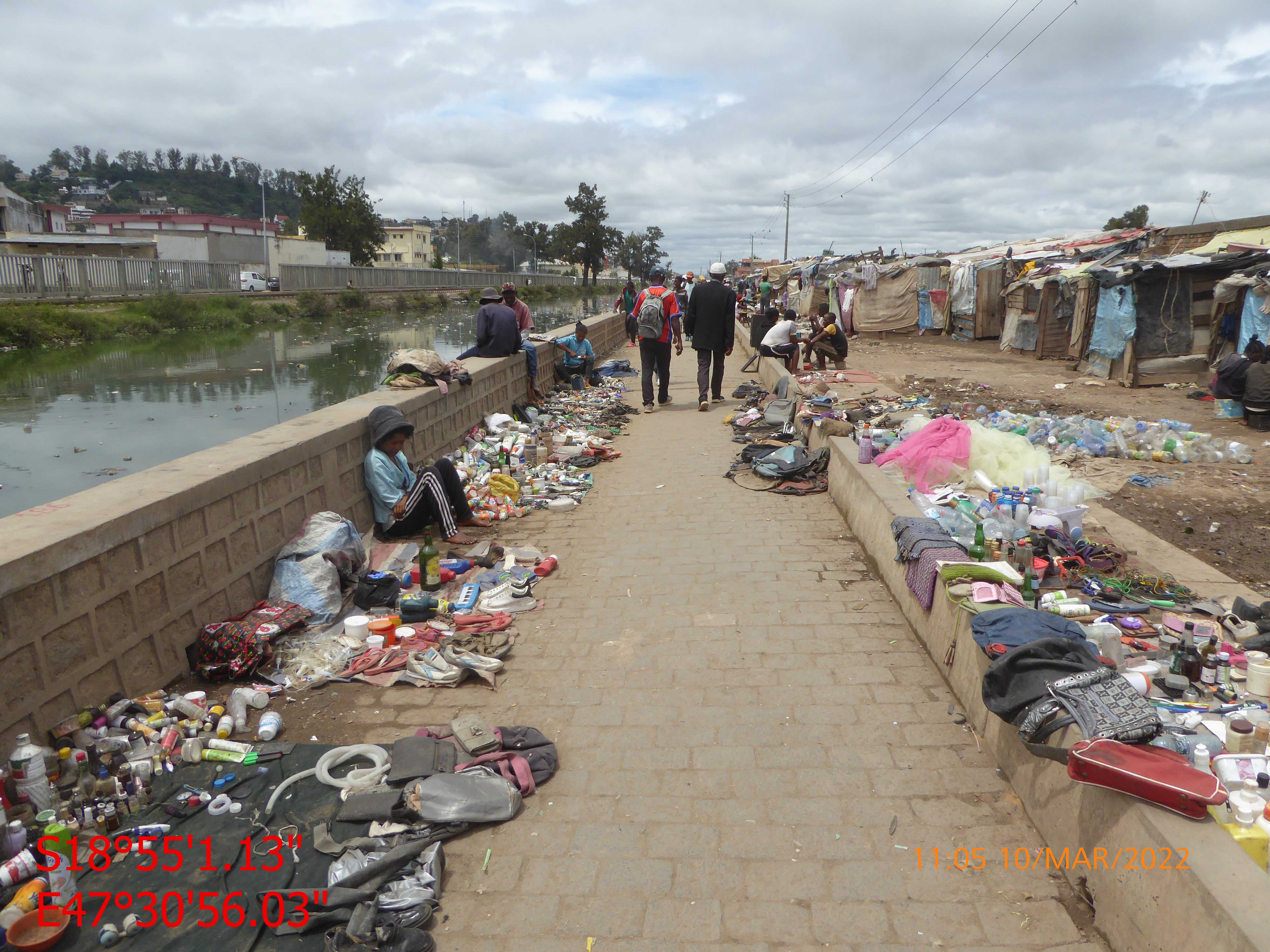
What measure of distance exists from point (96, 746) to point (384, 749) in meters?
1.12

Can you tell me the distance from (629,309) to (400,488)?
19747mm

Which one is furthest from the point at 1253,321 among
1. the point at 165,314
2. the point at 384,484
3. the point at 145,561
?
the point at 165,314

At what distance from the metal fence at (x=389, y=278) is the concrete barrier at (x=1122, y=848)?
136 ft

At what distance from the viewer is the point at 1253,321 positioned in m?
11.6

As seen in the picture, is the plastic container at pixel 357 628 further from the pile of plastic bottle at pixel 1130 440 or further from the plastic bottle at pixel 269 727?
the pile of plastic bottle at pixel 1130 440

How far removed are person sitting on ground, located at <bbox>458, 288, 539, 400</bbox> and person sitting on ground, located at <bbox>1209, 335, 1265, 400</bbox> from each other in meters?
9.14

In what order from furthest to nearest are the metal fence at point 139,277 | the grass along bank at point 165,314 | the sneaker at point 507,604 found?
the metal fence at point 139,277 → the grass along bank at point 165,314 → the sneaker at point 507,604

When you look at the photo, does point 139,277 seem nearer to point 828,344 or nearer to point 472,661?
point 828,344

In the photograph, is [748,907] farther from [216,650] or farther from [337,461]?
[337,461]

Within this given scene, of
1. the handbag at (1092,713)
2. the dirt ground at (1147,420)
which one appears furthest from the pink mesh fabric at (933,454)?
the handbag at (1092,713)

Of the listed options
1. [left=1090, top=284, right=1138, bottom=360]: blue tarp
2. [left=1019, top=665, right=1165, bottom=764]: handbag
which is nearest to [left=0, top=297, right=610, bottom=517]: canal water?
[left=1019, top=665, right=1165, bottom=764]: handbag

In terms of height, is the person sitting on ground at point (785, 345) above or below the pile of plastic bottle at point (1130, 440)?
above

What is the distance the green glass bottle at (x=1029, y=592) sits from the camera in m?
3.83

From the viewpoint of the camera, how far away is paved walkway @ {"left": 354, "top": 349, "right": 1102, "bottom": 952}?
8.29ft
